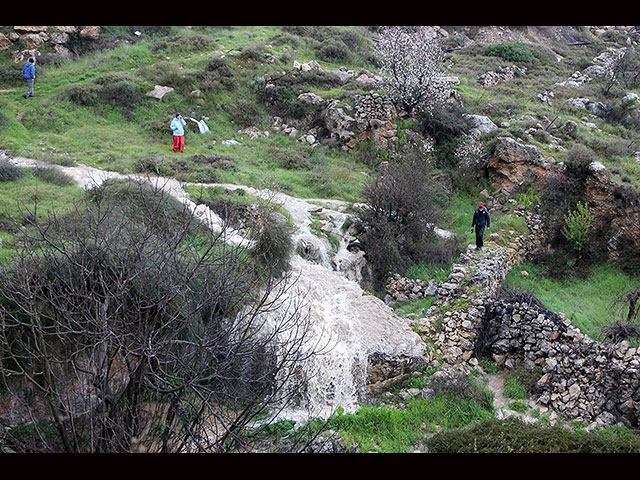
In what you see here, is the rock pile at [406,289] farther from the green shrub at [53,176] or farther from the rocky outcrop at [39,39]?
the rocky outcrop at [39,39]

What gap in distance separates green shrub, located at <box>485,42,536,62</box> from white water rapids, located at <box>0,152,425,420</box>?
25086 mm

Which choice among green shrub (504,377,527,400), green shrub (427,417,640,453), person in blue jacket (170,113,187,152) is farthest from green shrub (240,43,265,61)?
green shrub (427,417,640,453)

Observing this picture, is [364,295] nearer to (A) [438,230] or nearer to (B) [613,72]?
(A) [438,230]

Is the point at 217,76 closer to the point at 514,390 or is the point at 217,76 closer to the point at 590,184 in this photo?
the point at 590,184

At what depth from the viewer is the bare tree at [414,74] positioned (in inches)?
875

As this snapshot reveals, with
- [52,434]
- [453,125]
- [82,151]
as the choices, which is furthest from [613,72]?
[52,434]

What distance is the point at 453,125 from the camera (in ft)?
70.8

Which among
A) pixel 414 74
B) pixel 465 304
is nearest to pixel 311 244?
pixel 465 304

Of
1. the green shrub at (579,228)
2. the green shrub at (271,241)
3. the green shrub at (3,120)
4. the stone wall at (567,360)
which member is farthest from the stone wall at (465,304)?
the green shrub at (3,120)

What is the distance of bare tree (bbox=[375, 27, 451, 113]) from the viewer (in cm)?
2223

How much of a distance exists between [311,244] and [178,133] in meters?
7.54

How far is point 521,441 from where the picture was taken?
8086 mm

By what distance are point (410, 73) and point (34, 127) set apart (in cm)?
1529

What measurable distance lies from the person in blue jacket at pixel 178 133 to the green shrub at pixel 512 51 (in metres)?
24.0
